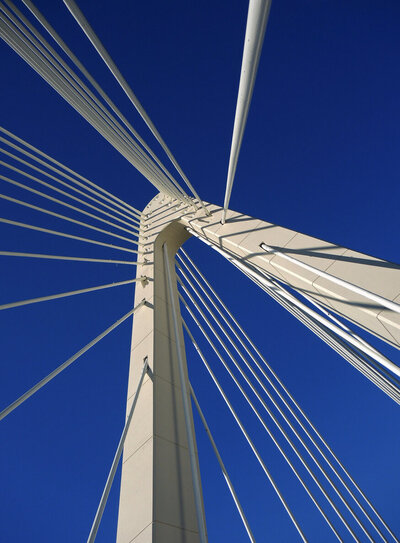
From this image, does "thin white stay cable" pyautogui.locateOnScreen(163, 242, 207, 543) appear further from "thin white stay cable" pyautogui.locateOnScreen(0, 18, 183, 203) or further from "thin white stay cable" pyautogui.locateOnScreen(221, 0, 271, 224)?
"thin white stay cable" pyautogui.locateOnScreen(221, 0, 271, 224)

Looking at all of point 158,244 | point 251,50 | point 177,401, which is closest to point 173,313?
point 177,401

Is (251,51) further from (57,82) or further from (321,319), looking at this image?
(57,82)

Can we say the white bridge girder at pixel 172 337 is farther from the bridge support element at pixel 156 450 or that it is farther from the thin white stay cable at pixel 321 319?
the thin white stay cable at pixel 321 319

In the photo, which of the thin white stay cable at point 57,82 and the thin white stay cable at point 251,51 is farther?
the thin white stay cable at point 57,82

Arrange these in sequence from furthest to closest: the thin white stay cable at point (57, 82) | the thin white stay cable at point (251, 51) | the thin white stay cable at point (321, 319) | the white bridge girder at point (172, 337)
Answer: the thin white stay cable at point (57, 82) → the white bridge girder at point (172, 337) → the thin white stay cable at point (321, 319) → the thin white stay cable at point (251, 51)

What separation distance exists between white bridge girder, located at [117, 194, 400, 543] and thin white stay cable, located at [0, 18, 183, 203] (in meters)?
2.22

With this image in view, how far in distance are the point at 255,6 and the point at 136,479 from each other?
13.8 feet

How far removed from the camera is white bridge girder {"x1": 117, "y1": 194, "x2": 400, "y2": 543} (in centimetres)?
339

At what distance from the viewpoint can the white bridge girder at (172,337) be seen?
3.39 m

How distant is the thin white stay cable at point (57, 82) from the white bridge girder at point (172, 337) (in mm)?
2219

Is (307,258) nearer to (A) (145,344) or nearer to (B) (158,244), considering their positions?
(A) (145,344)

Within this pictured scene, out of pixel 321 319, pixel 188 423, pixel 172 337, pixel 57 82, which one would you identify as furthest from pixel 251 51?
pixel 172 337

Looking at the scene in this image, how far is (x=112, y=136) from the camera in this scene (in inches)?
212

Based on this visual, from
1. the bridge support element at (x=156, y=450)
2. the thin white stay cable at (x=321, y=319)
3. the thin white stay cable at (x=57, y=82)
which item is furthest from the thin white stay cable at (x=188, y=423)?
the thin white stay cable at (x=57, y=82)
